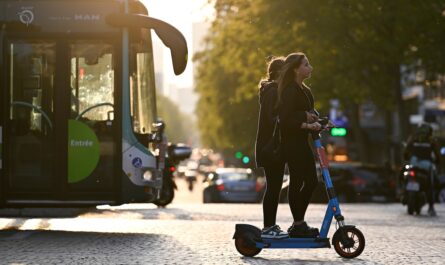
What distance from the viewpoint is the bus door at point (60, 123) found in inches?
580

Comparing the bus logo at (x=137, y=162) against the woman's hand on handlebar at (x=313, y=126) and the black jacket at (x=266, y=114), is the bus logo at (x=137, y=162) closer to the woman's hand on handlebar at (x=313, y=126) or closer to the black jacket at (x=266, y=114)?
the black jacket at (x=266, y=114)

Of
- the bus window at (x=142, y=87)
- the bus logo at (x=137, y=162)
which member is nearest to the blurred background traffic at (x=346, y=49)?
the bus window at (x=142, y=87)

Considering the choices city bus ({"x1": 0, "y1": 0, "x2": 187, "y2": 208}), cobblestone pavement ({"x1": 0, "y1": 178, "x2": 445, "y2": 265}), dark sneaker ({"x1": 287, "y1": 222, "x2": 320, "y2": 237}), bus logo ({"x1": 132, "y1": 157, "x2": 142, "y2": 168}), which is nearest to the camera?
dark sneaker ({"x1": 287, "y1": 222, "x2": 320, "y2": 237})

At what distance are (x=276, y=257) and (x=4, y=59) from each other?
5051 millimetres

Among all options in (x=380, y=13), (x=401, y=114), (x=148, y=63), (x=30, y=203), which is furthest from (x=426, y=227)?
(x=401, y=114)

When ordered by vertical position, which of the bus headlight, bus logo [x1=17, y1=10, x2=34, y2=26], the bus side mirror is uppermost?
bus logo [x1=17, y1=10, x2=34, y2=26]

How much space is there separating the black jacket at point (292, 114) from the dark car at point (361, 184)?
20.1m

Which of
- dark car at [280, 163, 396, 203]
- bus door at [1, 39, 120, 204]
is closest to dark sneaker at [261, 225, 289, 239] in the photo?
bus door at [1, 39, 120, 204]

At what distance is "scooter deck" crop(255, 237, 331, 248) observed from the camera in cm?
1078

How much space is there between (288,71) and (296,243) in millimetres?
1567

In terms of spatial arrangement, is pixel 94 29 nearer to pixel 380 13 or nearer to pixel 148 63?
pixel 148 63

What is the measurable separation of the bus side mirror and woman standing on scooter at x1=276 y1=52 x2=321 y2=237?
8.96 ft

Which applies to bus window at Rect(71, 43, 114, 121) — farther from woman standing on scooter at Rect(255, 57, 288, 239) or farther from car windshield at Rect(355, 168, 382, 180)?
car windshield at Rect(355, 168, 382, 180)

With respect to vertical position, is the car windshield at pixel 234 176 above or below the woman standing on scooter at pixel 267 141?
below
